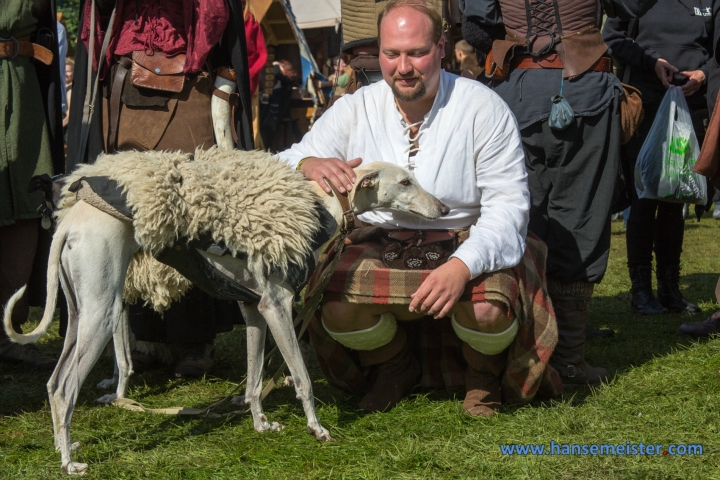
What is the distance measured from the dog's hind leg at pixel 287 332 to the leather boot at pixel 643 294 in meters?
3.18

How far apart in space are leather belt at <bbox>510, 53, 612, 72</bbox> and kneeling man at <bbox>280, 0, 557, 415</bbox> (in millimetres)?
627

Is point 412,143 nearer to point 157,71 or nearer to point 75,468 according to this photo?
point 157,71

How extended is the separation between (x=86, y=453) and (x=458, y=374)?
5.57 feet

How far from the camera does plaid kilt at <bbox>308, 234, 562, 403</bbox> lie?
347cm

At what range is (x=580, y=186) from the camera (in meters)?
4.21

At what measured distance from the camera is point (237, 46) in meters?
4.48

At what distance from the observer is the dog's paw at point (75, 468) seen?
121 inches

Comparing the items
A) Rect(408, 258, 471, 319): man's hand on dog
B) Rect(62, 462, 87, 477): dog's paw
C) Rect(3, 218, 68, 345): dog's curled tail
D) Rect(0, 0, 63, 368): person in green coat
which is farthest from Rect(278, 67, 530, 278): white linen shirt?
Rect(0, 0, 63, 368): person in green coat

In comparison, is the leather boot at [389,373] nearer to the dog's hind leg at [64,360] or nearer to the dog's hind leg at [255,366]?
the dog's hind leg at [255,366]

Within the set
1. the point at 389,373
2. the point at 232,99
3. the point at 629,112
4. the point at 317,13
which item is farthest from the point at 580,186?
the point at 317,13

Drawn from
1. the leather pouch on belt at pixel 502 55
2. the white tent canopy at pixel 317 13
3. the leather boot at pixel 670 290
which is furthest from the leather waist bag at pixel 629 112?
the white tent canopy at pixel 317 13

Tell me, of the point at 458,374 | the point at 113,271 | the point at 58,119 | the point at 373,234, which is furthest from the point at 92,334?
the point at 58,119

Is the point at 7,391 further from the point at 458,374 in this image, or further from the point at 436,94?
the point at 436,94

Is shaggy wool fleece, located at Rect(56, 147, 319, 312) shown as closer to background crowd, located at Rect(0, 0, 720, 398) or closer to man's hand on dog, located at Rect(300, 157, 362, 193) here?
man's hand on dog, located at Rect(300, 157, 362, 193)
